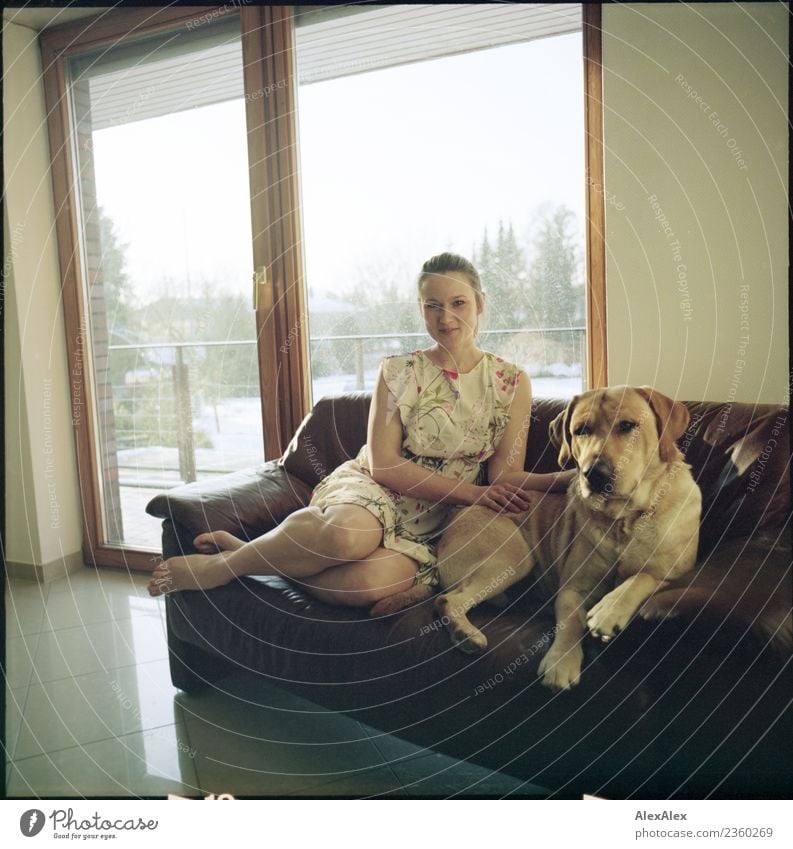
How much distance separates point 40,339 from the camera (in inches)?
66.6

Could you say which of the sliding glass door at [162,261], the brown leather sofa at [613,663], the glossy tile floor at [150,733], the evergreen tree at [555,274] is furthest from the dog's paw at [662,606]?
the sliding glass door at [162,261]

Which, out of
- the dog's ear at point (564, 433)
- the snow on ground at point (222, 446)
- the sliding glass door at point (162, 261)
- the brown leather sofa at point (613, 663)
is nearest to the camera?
the brown leather sofa at point (613, 663)

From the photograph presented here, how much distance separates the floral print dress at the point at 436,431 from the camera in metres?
1.55

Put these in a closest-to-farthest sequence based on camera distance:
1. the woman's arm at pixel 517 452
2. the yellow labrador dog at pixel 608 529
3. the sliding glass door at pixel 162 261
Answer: the yellow labrador dog at pixel 608 529 < the woman's arm at pixel 517 452 < the sliding glass door at pixel 162 261

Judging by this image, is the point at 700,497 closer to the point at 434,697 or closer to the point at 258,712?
the point at 434,697

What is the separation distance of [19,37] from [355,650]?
152cm

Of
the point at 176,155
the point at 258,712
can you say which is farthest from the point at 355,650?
the point at 176,155

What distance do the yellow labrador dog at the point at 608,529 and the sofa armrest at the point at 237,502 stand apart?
2.16 feet

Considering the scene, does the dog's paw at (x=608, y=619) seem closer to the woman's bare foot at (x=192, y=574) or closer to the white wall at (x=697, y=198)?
the white wall at (x=697, y=198)

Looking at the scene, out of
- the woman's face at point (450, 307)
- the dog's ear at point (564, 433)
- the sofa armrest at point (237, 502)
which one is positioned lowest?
the sofa armrest at point (237, 502)

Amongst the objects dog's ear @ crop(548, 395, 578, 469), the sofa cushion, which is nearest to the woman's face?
dog's ear @ crop(548, 395, 578, 469)

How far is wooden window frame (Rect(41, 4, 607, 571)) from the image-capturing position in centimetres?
163

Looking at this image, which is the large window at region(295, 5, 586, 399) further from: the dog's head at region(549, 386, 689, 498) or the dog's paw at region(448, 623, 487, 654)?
the dog's paw at region(448, 623, 487, 654)

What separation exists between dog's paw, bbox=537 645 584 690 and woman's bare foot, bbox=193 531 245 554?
32.3 inches
